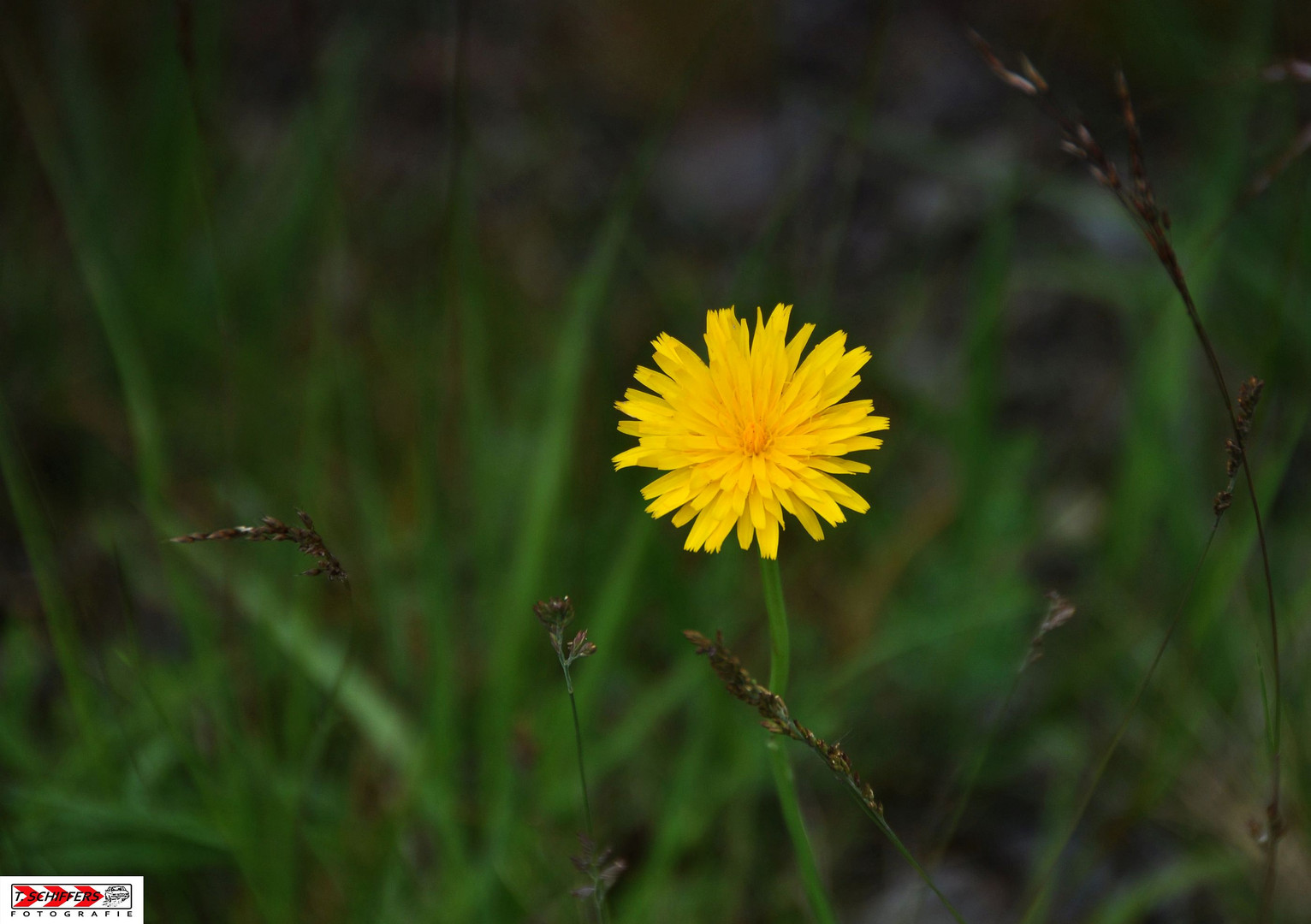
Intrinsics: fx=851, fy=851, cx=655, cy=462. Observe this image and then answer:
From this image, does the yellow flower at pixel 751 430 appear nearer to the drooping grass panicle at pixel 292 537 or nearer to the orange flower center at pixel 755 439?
the orange flower center at pixel 755 439

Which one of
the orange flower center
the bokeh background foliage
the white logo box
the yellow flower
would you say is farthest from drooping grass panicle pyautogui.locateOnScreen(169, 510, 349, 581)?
the white logo box

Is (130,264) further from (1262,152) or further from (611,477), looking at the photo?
(1262,152)

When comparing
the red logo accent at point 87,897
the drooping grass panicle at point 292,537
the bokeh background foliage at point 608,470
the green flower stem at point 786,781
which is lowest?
the green flower stem at point 786,781

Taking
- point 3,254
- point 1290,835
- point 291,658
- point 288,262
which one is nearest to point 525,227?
point 288,262

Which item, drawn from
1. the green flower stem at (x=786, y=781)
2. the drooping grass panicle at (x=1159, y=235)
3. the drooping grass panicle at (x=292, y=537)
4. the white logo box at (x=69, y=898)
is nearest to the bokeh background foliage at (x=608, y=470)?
the white logo box at (x=69, y=898)

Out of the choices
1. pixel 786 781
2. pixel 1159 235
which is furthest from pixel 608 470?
pixel 1159 235

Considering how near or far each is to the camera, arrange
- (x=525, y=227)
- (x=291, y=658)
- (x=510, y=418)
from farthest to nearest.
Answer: (x=525, y=227), (x=510, y=418), (x=291, y=658)
